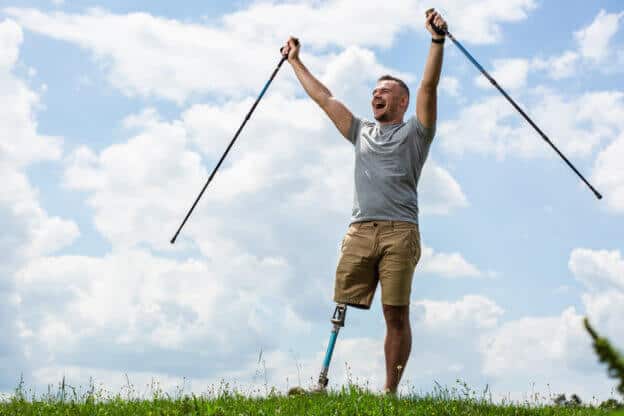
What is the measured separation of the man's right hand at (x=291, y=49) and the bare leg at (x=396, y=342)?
3230 mm

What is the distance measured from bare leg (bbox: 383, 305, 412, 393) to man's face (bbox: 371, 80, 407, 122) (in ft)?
6.75

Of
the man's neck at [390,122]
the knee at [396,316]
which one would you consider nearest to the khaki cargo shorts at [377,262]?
the knee at [396,316]

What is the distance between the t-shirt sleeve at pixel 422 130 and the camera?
24.6 feet

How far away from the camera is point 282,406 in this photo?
702cm

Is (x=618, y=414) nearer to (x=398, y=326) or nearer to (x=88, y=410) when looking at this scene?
(x=398, y=326)

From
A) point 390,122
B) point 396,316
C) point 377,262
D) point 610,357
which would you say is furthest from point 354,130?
point 610,357

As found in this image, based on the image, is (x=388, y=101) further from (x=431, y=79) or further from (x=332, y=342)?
(x=332, y=342)

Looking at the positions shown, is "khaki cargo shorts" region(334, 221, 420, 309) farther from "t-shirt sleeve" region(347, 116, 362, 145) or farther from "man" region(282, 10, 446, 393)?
"t-shirt sleeve" region(347, 116, 362, 145)

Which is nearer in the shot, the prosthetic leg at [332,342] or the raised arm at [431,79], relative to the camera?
the raised arm at [431,79]

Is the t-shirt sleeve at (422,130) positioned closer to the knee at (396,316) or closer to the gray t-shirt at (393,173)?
the gray t-shirt at (393,173)

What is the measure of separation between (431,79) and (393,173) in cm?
102

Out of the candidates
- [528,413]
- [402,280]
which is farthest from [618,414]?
[528,413]

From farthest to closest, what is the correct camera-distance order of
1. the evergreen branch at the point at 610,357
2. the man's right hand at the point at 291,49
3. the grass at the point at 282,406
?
the man's right hand at the point at 291,49 → the grass at the point at 282,406 → the evergreen branch at the point at 610,357

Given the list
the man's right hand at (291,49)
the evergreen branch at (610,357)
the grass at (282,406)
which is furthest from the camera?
the man's right hand at (291,49)
